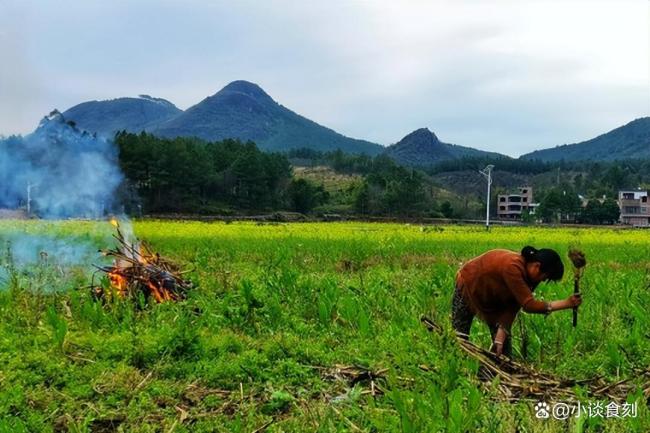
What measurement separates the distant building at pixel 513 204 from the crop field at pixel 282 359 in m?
91.9

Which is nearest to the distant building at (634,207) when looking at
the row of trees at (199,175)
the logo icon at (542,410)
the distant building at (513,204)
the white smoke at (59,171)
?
the distant building at (513,204)

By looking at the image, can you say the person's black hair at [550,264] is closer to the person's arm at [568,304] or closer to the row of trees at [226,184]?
the person's arm at [568,304]

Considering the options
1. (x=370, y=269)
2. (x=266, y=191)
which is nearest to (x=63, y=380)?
(x=370, y=269)

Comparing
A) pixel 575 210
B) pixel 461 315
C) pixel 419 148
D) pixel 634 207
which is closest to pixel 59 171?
pixel 461 315

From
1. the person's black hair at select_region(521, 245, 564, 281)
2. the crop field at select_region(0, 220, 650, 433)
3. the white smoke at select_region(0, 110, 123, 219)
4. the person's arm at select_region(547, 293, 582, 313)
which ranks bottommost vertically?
the crop field at select_region(0, 220, 650, 433)

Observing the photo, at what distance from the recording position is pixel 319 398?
4719 mm

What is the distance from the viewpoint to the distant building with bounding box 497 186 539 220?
97.8 meters

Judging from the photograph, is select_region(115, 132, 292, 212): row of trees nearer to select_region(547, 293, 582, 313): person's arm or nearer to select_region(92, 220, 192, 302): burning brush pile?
select_region(92, 220, 192, 302): burning brush pile

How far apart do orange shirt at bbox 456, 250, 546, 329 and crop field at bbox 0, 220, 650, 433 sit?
14.6 inches

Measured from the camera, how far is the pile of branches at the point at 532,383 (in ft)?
14.6

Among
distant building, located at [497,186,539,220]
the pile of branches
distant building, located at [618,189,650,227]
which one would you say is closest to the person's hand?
the pile of branches

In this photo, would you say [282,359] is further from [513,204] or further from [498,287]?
[513,204]

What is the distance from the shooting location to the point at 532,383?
181 inches

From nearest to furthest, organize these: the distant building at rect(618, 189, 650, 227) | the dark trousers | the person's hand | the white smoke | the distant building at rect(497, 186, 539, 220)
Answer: the person's hand < the dark trousers < the white smoke < the distant building at rect(618, 189, 650, 227) < the distant building at rect(497, 186, 539, 220)
